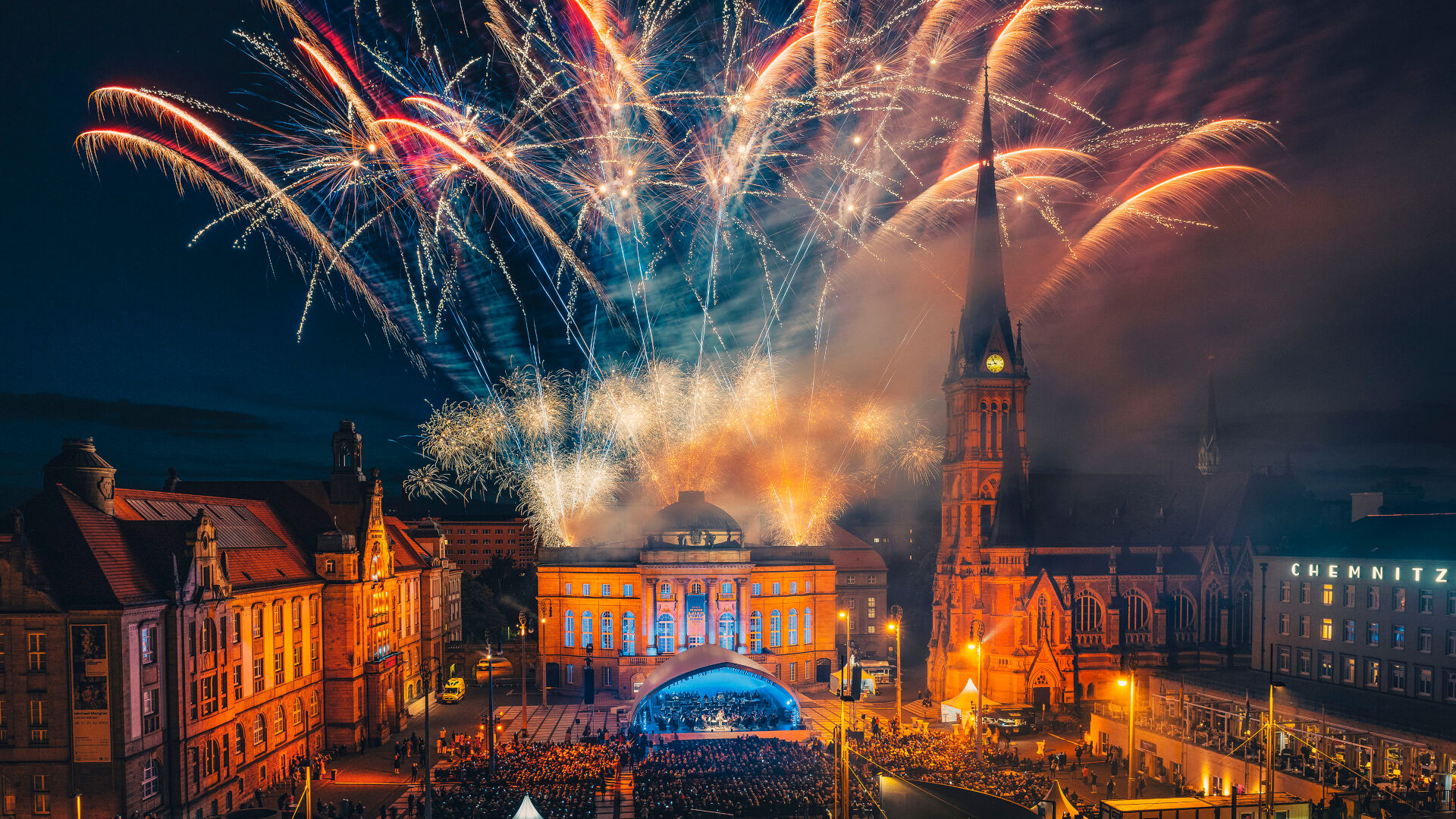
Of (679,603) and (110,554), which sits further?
(679,603)

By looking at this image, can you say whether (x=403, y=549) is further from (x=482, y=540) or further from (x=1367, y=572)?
(x=482, y=540)

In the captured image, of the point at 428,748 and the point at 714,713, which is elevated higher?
the point at 428,748

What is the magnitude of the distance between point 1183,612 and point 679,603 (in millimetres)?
43819

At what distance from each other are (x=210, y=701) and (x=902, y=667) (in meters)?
Answer: 65.3

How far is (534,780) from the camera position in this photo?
151 feet

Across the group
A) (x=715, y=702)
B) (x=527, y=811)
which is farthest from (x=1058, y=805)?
(x=715, y=702)

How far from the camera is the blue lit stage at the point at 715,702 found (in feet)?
201

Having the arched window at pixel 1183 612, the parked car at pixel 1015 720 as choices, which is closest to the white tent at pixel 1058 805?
the parked car at pixel 1015 720

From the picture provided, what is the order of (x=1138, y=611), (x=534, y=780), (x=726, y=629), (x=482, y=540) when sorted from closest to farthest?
(x=534, y=780), (x=1138, y=611), (x=726, y=629), (x=482, y=540)

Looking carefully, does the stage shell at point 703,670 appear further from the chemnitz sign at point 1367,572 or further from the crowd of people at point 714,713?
the chemnitz sign at point 1367,572

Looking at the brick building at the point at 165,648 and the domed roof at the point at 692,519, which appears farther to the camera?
the domed roof at the point at 692,519

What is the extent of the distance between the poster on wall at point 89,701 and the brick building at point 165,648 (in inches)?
2.5

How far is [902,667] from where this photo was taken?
92938 millimetres

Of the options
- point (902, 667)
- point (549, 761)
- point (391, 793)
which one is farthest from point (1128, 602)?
point (391, 793)
